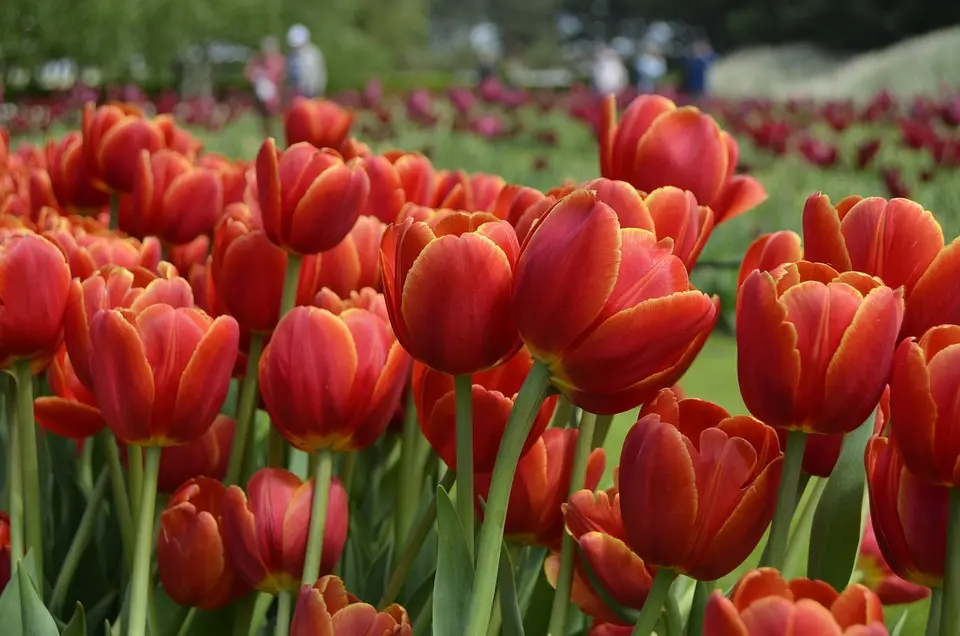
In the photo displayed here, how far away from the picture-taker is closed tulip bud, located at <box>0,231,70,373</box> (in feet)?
Answer: 2.39

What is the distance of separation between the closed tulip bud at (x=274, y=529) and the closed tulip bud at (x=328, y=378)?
0.03 meters

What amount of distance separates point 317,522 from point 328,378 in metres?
0.09

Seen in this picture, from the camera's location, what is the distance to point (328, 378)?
2.28ft

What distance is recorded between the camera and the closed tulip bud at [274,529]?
2.29 ft

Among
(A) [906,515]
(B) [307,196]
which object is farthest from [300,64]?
(A) [906,515]

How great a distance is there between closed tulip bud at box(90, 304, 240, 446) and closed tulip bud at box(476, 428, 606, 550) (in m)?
0.19

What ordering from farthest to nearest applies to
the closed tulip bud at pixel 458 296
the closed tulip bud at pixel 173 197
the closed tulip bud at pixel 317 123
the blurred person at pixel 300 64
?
1. the blurred person at pixel 300 64
2. the closed tulip bud at pixel 317 123
3. the closed tulip bud at pixel 173 197
4. the closed tulip bud at pixel 458 296

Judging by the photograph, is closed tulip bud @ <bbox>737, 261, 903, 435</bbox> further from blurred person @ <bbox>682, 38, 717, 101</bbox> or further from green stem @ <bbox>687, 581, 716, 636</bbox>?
blurred person @ <bbox>682, 38, 717, 101</bbox>

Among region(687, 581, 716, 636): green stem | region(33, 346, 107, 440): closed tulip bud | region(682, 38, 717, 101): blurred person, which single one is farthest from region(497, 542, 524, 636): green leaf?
region(682, 38, 717, 101): blurred person

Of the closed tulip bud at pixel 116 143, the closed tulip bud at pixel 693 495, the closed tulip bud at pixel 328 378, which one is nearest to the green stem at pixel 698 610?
the closed tulip bud at pixel 693 495

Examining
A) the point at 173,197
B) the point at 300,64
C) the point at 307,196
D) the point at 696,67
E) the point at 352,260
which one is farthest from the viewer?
the point at 696,67

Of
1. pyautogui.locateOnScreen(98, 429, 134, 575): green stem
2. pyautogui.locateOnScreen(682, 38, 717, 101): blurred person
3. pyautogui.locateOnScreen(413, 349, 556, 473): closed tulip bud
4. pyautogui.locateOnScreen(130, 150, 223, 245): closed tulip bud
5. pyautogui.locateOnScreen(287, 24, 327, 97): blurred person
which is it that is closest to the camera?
pyautogui.locateOnScreen(413, 349, 556, 473): closed tulip bud

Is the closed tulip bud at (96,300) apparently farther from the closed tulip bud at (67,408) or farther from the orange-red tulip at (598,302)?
the orange-red tulip at (598,302)

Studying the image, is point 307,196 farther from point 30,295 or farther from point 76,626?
point 76,626
